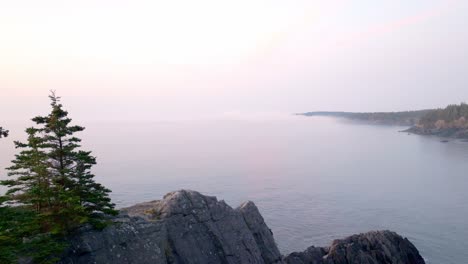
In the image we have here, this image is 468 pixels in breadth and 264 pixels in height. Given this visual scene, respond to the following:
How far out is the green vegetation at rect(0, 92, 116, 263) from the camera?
19516 millimetres

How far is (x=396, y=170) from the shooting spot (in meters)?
102

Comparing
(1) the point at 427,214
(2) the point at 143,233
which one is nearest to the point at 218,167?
(1) the point at 427,214

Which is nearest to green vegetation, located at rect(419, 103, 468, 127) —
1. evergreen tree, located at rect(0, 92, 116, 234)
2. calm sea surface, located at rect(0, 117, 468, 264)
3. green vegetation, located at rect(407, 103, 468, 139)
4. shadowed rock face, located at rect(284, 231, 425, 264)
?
green vegetation, located at rect(407, 103, 468, 139)

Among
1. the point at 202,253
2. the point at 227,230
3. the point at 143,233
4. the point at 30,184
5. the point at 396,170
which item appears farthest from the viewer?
the point at 396,170

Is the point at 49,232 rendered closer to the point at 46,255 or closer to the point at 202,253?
the point at 46,255

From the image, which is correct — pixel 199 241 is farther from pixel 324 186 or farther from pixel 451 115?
pixel 451 115

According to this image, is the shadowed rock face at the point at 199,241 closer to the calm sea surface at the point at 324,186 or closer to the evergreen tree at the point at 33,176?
the evergreen tree at the point at 33,176

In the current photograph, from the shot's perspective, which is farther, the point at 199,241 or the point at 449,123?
the point at 449,123

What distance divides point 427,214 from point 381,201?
968 centimetres

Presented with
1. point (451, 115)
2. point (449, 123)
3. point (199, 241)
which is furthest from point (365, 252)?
point (451, 115)

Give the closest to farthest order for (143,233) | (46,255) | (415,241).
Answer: (46,255)
(143,233)
(415,241)

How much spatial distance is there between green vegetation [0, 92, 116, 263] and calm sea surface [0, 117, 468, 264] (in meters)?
29.6

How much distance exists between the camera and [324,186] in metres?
80.2

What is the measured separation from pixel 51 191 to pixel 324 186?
67231 millimetres
